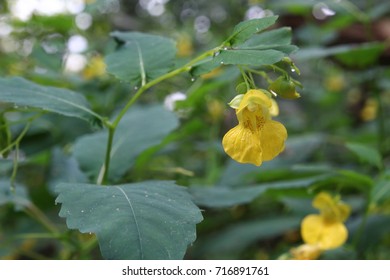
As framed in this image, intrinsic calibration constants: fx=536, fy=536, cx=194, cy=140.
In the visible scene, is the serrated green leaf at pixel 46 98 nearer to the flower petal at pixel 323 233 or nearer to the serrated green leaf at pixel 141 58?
the serrated green leaf at pixel 141 58

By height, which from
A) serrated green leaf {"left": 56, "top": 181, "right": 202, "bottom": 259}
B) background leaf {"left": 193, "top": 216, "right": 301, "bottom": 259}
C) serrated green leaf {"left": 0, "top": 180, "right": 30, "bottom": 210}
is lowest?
serrated green leaf {"left": 56, "top": 181, "right": 202, "bottom": 259}

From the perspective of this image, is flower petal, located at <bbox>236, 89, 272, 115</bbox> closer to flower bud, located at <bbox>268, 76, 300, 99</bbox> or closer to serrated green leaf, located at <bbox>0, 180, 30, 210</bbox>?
flower bud, located at <bbox>268, 76, 300, 99</bbox>

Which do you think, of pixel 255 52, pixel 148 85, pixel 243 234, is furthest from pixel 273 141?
pixel 243 234

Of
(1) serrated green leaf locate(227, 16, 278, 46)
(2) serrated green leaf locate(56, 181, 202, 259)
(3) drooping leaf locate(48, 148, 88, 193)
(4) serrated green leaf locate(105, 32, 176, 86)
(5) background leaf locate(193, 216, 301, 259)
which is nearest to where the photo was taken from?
(2) serrated green leaf locate(56, 181, 202, 259)

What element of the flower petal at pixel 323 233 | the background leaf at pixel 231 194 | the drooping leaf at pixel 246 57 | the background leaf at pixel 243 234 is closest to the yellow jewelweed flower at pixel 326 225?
the flower petal at pixel 323 233

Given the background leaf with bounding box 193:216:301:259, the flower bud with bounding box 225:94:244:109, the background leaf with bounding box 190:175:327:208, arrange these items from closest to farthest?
the flower bud with bounding box 225:94:244:109, the background leaf with bounding box 190:175:327:208, the background leaf with bounding box 193:216:301:259

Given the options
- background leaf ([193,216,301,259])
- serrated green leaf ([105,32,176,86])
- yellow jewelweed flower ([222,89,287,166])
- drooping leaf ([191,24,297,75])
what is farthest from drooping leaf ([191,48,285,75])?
background leaf ([193,216,301,259])

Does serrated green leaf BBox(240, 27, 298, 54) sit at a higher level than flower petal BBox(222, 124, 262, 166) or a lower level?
higher
